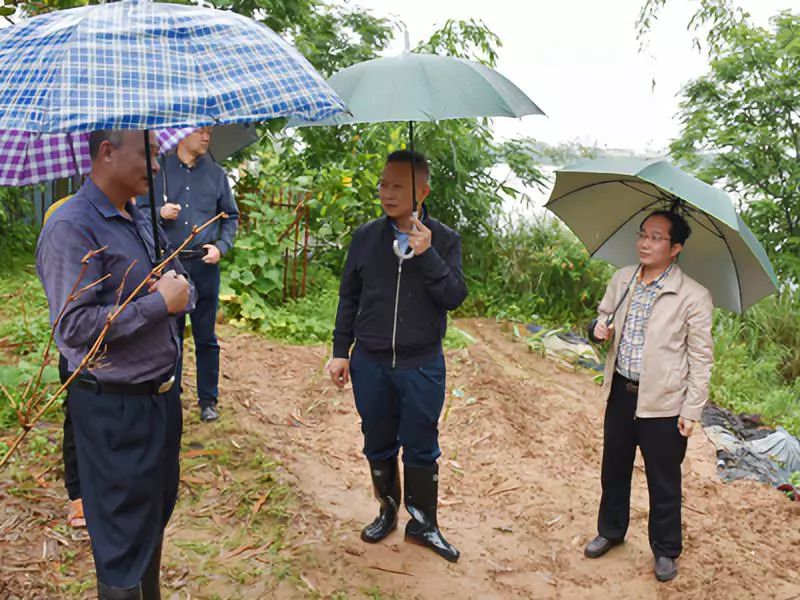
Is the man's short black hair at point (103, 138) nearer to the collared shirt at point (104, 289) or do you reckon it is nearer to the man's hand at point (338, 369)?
the collared shirt at point (104, 289)

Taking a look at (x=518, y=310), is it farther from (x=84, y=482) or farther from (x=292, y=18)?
(x=84, y=482)

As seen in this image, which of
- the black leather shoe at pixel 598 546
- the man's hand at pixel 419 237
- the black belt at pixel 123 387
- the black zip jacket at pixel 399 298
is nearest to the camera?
the black belt at pixel 123 387

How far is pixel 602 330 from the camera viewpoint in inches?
138

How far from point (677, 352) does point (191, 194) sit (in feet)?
9.36

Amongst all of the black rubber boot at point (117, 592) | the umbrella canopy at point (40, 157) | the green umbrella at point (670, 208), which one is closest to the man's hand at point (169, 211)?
the umbrella canopy at point (40, 157)

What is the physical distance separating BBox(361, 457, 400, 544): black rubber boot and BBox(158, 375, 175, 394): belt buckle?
1.37 m

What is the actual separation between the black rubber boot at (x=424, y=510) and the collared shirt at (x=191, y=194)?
1.94 meters

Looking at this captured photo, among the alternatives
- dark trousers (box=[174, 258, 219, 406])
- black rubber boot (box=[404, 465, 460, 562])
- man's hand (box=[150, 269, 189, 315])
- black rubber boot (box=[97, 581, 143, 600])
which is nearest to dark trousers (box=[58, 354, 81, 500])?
black rubber boot (box=[97, 581, 143, 600])

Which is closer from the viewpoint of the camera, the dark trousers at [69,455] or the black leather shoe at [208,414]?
the dark trousers at [69,455]

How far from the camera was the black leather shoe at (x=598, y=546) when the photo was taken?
3818 mm

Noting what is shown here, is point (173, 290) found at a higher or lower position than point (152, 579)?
higher

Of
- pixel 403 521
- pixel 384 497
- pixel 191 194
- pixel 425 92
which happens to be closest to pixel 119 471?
pixel 384 497

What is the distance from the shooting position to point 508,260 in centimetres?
872

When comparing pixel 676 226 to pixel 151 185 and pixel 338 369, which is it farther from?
pixel 151 185
